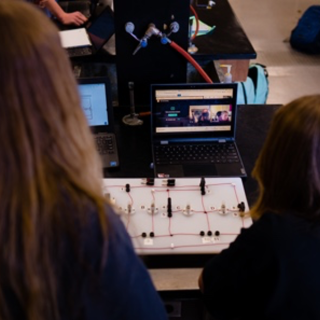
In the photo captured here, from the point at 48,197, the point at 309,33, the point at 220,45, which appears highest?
the point at 48,197

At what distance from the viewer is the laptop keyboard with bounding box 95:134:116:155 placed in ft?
5.10

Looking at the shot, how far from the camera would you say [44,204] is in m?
0.60

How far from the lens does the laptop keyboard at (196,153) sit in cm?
153

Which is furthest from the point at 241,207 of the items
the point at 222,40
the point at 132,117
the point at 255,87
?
the point at 255,87

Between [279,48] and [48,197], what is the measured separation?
412 cm

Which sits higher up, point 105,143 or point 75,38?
point 75,38

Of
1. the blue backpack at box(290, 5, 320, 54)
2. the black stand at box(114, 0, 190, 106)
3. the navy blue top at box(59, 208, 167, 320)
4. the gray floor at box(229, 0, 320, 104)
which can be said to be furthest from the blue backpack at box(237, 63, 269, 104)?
the navy blue top at box(59, 208, 167, 320)

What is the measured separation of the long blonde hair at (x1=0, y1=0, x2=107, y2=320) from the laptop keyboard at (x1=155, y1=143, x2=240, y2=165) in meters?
0.89

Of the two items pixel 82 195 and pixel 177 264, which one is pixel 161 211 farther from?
pixel 82 195

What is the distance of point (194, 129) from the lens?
5.22 feet

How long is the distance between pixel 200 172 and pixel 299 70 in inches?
111

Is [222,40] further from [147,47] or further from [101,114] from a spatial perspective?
[101,114]

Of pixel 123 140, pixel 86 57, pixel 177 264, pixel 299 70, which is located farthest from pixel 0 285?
pixel 299 70

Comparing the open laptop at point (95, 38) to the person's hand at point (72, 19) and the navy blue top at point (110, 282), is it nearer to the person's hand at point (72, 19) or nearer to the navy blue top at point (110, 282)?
the person's hand at point (72, 19)
